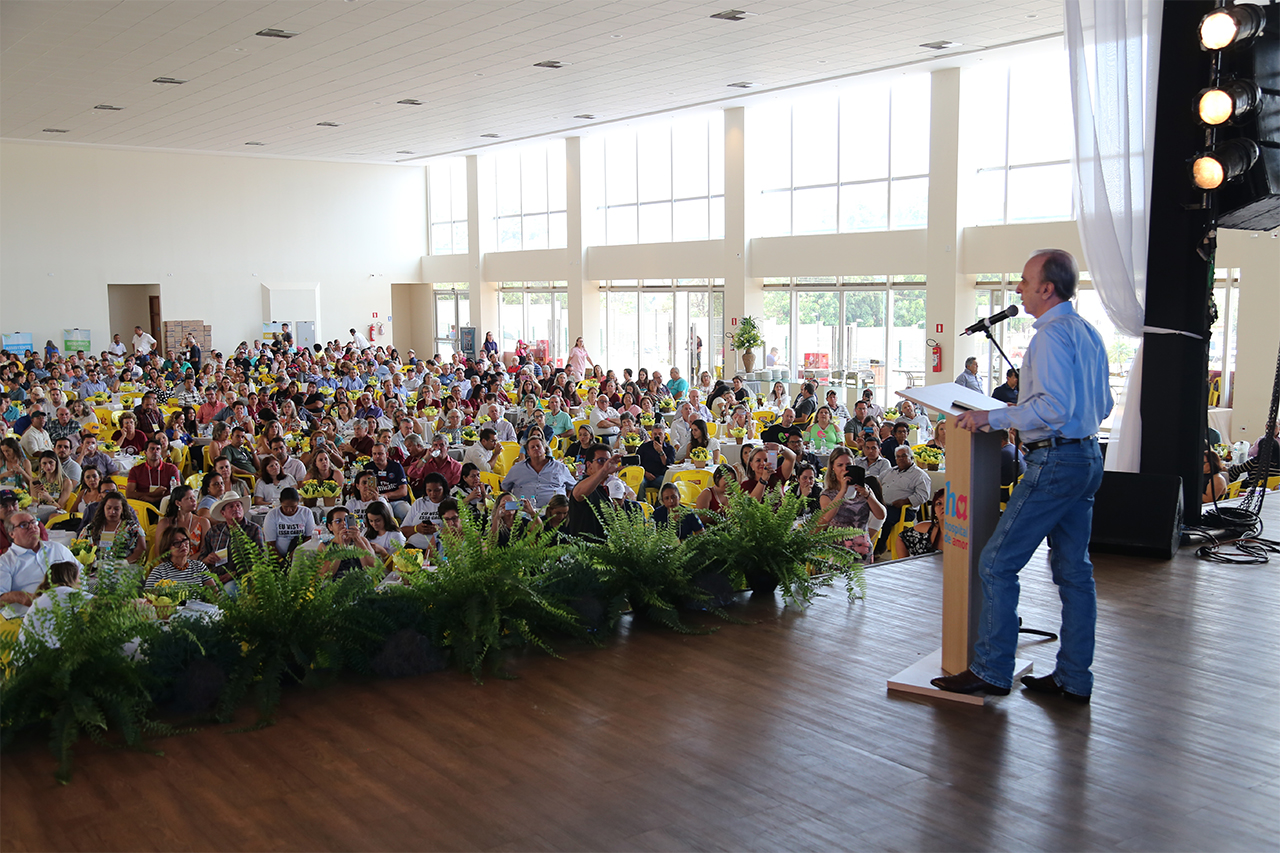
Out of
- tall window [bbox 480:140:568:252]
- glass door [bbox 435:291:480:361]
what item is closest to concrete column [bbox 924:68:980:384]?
tall window [bbox 480:140:568:252]

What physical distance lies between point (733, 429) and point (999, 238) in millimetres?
7233

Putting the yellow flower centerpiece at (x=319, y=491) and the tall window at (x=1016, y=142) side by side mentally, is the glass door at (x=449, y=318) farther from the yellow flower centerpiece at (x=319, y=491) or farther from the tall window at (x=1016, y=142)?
the yellow flower centerpiece at (x=319, y=491)

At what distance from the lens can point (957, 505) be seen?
161 inches

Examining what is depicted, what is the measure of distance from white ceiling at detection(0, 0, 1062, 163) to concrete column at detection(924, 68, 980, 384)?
1147 millimetres

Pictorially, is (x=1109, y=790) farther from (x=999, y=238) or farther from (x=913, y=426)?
(x=999, y=238)

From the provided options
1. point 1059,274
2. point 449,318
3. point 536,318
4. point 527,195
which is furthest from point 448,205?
point 1059,274

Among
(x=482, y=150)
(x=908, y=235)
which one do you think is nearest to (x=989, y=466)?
(x=908, y=235)

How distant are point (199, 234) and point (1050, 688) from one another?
28035 mm

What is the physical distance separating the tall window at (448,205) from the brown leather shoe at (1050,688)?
1125 inches

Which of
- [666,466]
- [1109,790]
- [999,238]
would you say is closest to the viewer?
[1109,790]

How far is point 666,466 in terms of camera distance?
11.0 metres

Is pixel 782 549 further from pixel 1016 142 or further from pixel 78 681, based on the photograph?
pixel 1016 142

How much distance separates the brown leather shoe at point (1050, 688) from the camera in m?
4.07

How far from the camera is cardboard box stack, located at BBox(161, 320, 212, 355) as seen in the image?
2762 cm
